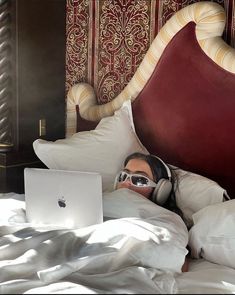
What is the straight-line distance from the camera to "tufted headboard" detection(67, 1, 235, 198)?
2059 millimetres

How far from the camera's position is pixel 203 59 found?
83.7 inches

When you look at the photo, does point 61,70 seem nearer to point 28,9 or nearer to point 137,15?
point 28,9

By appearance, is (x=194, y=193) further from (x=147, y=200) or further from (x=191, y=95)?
(x=191, y=95)

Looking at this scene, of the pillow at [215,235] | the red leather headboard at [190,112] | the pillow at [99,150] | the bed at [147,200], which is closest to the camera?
the bed at [147,200]

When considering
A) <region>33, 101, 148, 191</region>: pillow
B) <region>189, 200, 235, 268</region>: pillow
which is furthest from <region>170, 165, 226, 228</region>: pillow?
<region>33, 101, 148, 191</region>: pillow

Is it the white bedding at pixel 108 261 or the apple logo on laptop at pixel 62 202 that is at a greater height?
the apple logo on laptop at pixel 62 202

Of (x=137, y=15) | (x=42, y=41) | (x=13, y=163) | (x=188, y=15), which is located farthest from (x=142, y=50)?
(x=13, y=163)

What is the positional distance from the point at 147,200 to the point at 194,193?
211 mm

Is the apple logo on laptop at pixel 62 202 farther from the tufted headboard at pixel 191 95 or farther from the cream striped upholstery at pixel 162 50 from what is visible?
the cream striped upholstery at pixel 162 50

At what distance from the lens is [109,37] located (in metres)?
2.58

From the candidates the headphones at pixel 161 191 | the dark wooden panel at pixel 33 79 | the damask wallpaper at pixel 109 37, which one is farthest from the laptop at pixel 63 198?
the damask wallpaper at pixel 109 37

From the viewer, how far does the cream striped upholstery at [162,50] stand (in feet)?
6.76

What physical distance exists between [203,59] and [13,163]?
1.11 meters

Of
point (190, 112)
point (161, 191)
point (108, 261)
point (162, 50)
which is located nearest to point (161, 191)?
point (161, 191)
